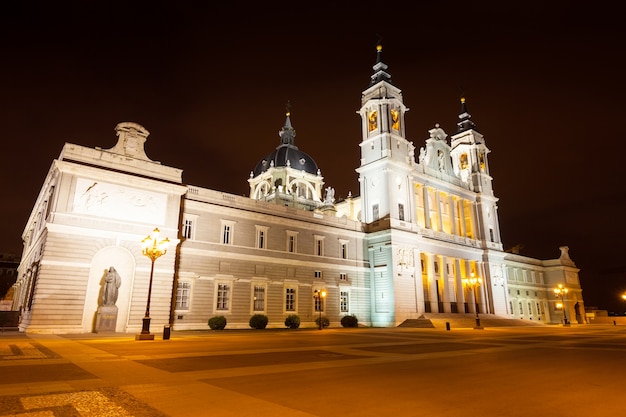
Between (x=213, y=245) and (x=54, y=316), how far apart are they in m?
11.9

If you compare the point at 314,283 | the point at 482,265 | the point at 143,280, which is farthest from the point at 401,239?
the point at 143,280

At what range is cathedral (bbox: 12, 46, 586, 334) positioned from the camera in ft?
83.9

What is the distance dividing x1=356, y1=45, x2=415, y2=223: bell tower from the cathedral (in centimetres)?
17

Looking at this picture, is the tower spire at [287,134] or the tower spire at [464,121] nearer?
the tower spire at [464,121]

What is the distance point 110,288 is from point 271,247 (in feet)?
47.4

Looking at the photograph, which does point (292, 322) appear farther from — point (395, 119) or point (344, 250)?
point (395, 119)

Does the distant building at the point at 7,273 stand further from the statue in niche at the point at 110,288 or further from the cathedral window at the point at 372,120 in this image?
the cathedral window at the point at 372,120

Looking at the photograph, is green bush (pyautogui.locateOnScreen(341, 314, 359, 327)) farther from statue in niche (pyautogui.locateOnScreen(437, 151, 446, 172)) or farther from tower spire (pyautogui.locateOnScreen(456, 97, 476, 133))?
tower spire (pyautogui.locateOnScreen(456, 97, 476, 133))

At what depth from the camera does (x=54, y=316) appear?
24.0 metres

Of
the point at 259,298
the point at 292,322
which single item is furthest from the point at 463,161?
the point at 259,298

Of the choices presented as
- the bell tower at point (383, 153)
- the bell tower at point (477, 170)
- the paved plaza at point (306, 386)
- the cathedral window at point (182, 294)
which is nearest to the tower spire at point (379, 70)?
the bell tower at point (383, 153)

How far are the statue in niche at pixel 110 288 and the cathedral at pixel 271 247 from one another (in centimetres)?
8

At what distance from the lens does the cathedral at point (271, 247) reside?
83.9 ft

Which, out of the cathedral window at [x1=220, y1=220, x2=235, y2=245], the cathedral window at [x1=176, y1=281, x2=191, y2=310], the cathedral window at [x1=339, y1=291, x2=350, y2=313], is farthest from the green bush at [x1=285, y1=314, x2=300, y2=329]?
the cathedral window at [x1=176, y1=281, x2=191, y2=310]
